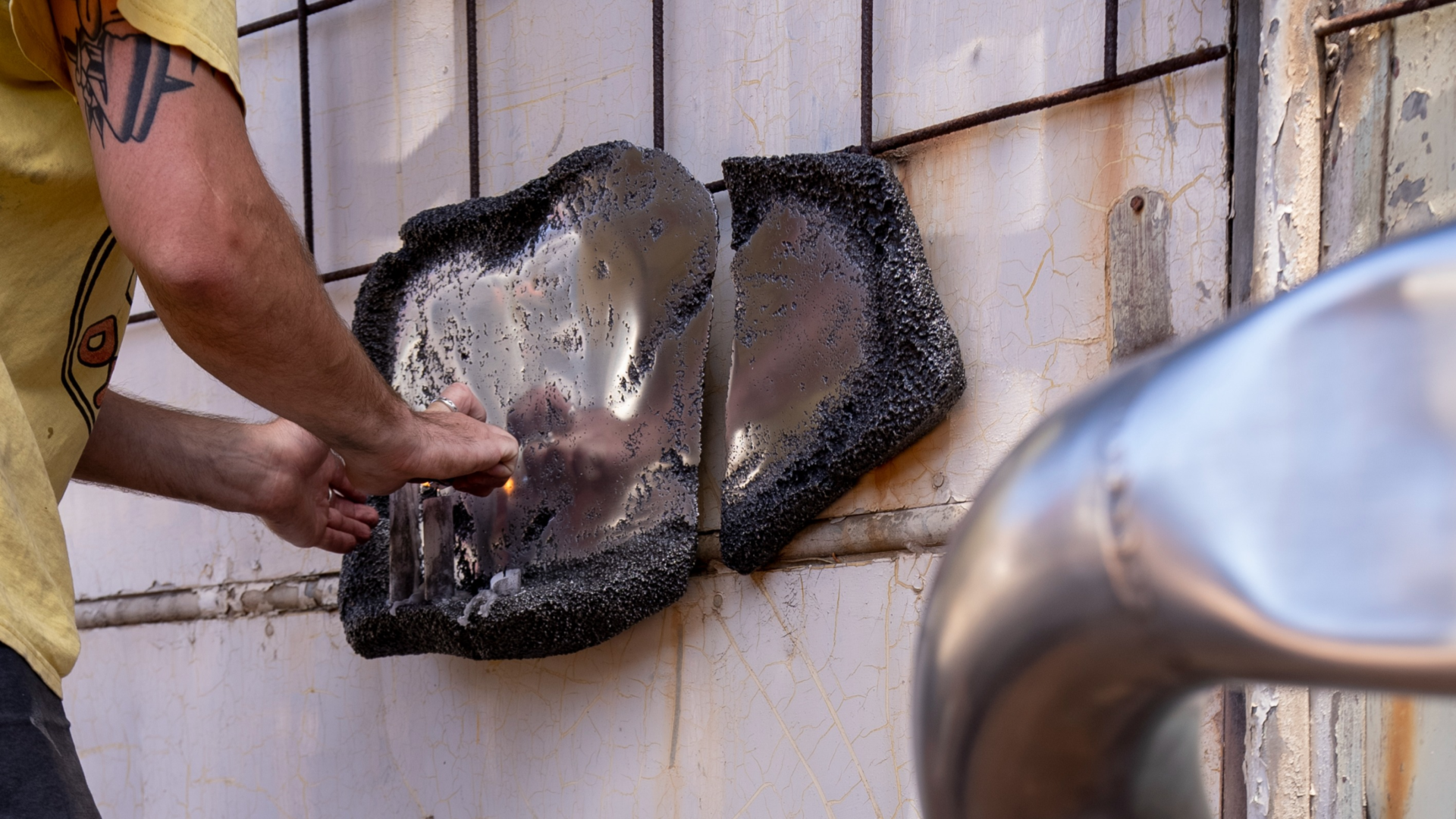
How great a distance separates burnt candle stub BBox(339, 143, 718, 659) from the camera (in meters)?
1.07

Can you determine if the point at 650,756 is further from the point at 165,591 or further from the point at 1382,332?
the point at 1382,332

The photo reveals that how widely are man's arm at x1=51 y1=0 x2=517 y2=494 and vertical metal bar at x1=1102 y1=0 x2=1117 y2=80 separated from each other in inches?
24.8

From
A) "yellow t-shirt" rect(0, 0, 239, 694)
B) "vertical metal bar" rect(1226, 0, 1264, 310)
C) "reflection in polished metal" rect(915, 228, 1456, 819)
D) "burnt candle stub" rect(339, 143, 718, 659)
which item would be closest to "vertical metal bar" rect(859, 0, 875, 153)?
"burnt candle stub" rect(339, 143, 718, 659)

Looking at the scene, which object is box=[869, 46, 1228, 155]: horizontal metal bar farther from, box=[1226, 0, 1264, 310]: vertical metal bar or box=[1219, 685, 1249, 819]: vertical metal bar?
box=[1219, 685, 1249, 819]: vertical metal bar

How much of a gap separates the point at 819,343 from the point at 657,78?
36 centimetres

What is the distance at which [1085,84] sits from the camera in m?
0.95

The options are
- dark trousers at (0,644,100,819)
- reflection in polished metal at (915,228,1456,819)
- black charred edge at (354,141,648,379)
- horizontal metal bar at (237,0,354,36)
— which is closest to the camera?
reflection in polished metal at (915,228,1456,819)

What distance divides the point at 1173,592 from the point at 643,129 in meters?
1.12

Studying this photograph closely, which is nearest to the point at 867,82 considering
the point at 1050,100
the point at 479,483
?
the point at 1050,100

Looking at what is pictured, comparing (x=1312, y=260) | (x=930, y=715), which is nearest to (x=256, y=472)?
(x=1312, y=260)

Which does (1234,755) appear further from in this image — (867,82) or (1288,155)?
(867,82)

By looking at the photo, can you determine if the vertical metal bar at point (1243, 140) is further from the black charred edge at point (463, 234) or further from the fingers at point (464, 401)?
the fingers at point (464, 401)

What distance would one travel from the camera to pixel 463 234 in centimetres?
126

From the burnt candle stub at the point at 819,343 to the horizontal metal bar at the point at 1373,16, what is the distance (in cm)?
33
